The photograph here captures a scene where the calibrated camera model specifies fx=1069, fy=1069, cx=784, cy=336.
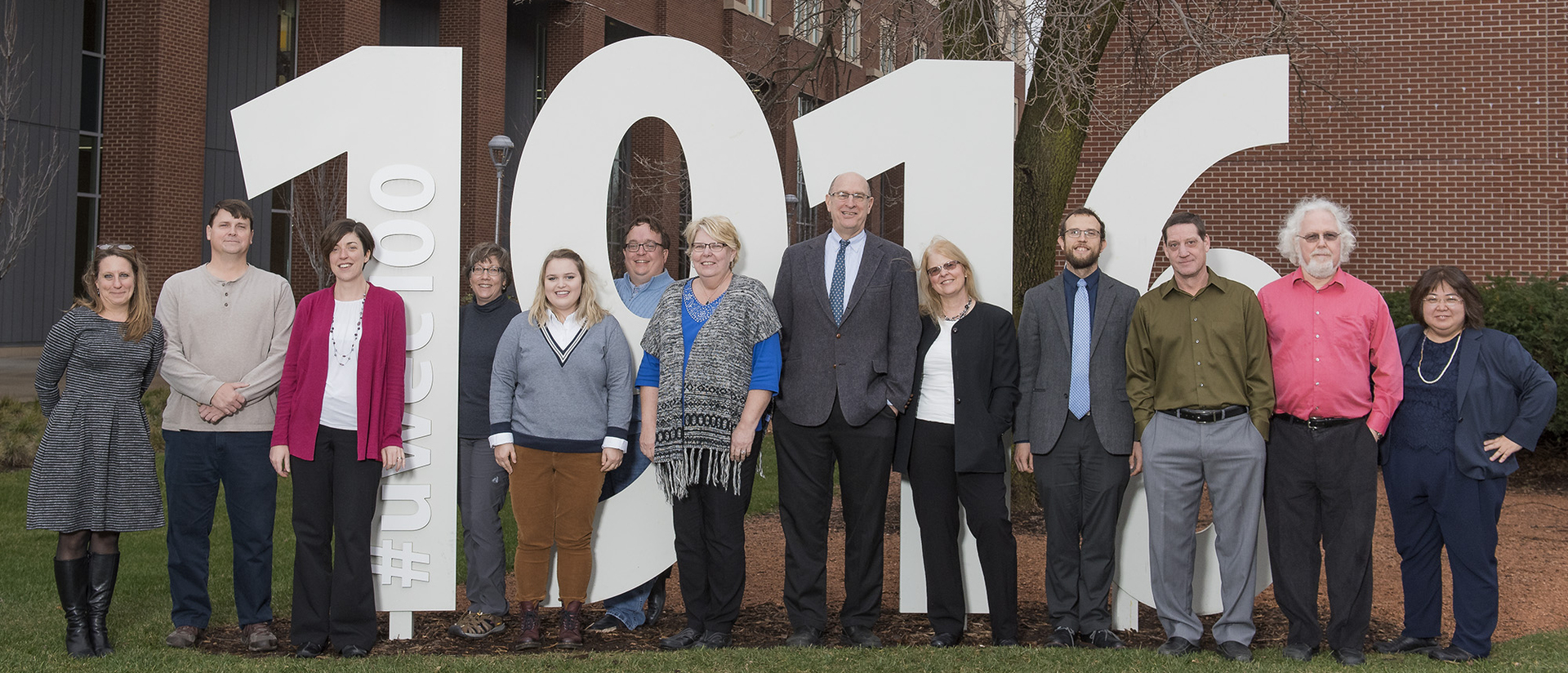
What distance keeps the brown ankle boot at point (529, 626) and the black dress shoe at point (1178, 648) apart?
8.63 ft

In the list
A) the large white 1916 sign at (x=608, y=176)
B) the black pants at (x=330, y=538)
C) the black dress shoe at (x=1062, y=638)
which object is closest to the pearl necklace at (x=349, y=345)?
the black pants at (x=330, y=538)

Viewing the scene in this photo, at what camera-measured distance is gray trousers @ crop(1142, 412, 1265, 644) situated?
4.34 metres

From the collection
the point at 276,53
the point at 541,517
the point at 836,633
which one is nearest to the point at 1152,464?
the point at 836,633

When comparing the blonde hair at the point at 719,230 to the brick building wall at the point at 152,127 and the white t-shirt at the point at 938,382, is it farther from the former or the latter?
the brick building wall at the point at 152,127

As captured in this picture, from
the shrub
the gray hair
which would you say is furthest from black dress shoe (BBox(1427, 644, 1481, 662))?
the shrub

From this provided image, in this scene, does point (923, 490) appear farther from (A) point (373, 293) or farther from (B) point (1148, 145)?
(A) point (373, 293)

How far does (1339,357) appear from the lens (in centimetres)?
428

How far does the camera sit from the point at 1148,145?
16.9ft

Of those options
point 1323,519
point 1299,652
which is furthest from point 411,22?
point 1299,652

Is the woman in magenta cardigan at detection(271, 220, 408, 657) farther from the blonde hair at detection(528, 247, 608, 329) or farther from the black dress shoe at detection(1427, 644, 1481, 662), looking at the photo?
the black dress shoe at detection(1427, 644, 1481, 662)

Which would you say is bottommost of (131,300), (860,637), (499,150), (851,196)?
(860,637)

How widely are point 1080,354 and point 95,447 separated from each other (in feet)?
13.5

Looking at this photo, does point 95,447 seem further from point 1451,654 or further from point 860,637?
point 1451,654

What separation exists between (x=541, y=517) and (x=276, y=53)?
23030 mm
